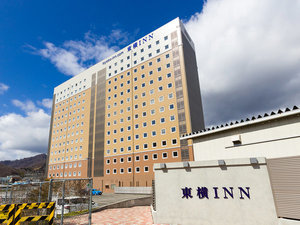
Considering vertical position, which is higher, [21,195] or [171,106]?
[171,106]

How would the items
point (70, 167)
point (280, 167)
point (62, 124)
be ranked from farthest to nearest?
1. point (62, 124)
2. point (70, 167)
3. point (280, 167)

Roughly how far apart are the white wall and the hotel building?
22634mm

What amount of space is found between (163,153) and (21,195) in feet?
103

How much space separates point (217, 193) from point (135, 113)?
39.5 meters

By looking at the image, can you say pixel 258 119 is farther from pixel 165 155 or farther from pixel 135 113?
pixel 135 113

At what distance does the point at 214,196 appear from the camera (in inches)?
465

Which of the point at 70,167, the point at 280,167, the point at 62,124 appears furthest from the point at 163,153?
the point at 62,124

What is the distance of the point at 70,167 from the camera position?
2464 inches

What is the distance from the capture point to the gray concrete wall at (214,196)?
1064cm

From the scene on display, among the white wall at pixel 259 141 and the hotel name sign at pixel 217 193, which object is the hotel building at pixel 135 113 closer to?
the white wall at pixel 259 141

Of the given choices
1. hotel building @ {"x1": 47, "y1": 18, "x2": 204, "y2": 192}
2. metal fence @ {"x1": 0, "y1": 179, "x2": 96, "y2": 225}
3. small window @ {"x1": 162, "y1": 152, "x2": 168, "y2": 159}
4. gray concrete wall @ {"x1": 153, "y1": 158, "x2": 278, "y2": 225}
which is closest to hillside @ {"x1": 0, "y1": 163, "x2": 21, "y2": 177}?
hotel building @ {"x1": 47, "y1": 18, "x2": 204, "y2": 192}

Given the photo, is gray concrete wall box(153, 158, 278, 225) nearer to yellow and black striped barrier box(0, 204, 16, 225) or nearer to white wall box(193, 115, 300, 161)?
white wall box(193, 115, 300, 161)

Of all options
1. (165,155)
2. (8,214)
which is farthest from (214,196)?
(165,155)

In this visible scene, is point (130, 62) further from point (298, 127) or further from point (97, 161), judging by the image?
point (298, 127)
